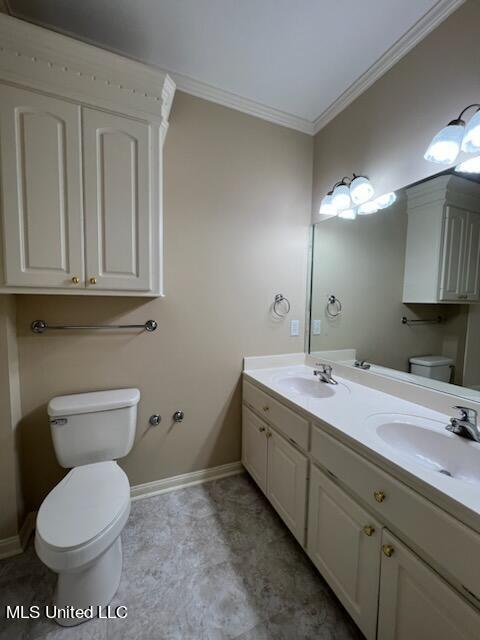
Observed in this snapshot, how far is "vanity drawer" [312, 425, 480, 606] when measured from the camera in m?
0.66

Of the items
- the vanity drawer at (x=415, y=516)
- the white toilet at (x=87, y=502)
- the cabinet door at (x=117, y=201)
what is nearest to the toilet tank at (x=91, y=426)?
the white toilet at (x=87, y=502)

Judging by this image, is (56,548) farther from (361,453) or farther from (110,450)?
(361,453)

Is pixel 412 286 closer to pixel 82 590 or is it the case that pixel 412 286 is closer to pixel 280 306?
pixel 280 306

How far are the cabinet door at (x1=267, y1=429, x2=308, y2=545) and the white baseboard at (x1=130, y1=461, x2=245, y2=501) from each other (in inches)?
18.4

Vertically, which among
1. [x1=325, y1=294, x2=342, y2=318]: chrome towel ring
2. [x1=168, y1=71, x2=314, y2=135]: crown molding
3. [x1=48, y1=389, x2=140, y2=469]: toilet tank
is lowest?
[x1=48, y1=389, x2=140, y2=469]: toilet tank

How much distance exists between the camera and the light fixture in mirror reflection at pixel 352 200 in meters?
1.59

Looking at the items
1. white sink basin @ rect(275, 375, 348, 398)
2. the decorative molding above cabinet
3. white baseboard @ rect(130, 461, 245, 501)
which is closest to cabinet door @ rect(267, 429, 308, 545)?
white sink basin @ rect(275, 375, 348, 398)

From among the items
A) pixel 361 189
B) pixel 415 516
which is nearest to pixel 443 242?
pixel 361 189

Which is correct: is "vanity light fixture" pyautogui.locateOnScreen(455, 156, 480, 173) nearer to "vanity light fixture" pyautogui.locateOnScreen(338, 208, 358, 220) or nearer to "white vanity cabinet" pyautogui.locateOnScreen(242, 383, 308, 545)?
"vanity light fixture" pyautogui.locateOnScreen(338, 208, 358, 220)

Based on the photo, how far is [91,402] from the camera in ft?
4.64

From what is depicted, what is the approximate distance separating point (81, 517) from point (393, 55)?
2.66 meters

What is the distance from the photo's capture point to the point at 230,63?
1.53 m

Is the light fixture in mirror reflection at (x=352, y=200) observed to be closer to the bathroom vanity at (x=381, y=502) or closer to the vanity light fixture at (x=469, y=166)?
the vanity light fixture at (x=469, y=166)

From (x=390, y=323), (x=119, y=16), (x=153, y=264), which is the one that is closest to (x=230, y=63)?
(x=119, y=16)
